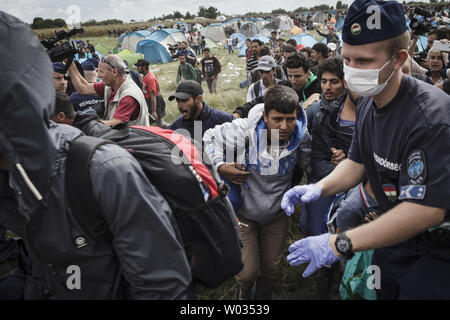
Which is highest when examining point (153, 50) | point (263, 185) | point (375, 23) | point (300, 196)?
point (375, 23)

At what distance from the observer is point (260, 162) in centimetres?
248

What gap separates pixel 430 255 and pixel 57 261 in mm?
1763

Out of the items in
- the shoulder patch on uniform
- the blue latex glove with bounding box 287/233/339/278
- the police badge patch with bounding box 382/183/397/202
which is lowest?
the blue latex glove with bounding box 287/233/339/278

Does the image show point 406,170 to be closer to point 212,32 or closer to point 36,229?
point 36,229

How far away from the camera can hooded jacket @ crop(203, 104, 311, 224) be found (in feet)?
8.12

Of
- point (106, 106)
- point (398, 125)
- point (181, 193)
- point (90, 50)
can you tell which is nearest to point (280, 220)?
point (398, 125)

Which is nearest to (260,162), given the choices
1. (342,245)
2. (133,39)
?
(342,245)

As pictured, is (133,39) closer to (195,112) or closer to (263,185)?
(195,112)

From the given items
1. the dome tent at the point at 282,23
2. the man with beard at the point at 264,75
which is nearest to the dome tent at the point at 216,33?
the dome tent at the point at 282,23

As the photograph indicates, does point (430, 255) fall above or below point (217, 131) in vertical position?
below

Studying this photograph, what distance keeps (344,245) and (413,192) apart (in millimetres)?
393

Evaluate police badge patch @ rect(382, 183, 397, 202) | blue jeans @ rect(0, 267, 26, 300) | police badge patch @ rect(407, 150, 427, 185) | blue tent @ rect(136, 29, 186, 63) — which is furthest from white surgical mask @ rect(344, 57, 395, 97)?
blue tent @ rect(136, 29, 186, 63)

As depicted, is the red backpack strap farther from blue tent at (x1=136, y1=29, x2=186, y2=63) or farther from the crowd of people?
blue tent at (x1=136, y1=29, x2=186, y2=63)

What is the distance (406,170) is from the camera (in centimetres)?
143
